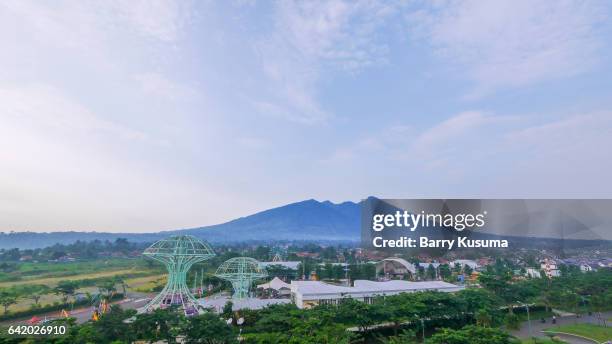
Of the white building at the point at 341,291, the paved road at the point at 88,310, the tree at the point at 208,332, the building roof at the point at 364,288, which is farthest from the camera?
the building roof at the point at 364,288

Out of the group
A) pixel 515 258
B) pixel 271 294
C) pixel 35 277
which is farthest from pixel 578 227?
pixel 35 277

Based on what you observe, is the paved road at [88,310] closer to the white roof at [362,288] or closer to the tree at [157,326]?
the tree at [157,326]

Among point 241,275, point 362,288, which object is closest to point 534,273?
point 362,288

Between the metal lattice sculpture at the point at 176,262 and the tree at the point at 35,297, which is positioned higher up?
the metal lattice sculpture at the point at 176,262

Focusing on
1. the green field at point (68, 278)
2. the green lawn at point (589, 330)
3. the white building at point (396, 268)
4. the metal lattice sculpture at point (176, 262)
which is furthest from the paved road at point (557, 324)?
the green field at point (68, 278)

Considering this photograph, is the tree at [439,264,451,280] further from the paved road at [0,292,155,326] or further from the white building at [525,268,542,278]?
the paved road at [0,292,155,326]

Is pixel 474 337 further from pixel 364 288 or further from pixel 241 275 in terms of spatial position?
pixel 241 275

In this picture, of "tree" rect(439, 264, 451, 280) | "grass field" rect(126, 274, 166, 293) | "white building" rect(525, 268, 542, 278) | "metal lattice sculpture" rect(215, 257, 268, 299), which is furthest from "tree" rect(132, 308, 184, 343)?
"white building" rect(525, 268, 542, 278)
